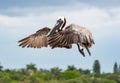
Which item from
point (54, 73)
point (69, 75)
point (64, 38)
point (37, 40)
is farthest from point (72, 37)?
point (54, 73)

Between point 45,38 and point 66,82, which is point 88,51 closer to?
point 45,38

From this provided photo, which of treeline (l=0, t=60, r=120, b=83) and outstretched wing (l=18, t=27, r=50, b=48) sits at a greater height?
treeline (l=0, t=60, r=120, b=83)

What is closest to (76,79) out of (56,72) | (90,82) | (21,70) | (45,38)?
(90,82)

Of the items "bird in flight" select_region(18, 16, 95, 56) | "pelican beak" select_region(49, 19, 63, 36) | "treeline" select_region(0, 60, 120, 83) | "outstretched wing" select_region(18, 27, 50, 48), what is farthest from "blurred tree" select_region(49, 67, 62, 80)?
"pelican beak" select_region(49, 19, 63, 36)

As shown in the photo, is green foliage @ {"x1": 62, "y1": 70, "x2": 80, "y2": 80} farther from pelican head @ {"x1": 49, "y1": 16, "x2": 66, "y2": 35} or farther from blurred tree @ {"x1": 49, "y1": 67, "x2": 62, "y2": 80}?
pelican head @ {"x1": 49, "y1": 16, "x2": 66, "y2": 35}

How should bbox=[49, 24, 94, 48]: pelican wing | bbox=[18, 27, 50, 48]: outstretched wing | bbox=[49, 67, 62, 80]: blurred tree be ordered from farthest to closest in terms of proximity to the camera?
bbox=[49, 67, 62, 80]: blurred tree < bbox=[18, 27, 50, 48]: outstretched wing < bbox=[49, 24, 94, 48]: pelican wing

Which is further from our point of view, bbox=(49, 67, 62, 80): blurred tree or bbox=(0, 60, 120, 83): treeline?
bbox=(49, 67, 62, 80): blurred tree

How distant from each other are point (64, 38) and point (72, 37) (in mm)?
135

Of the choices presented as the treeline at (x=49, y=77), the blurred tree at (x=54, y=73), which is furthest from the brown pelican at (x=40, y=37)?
the blurred tree at (x=54, y=73)

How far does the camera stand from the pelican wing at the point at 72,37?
10.1 meters

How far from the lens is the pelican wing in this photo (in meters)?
10.1

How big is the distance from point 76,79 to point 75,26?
462ft

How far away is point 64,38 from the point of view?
1034 cm

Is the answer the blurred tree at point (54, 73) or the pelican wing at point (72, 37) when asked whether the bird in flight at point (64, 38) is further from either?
the blurred tree at point (54, 73)
